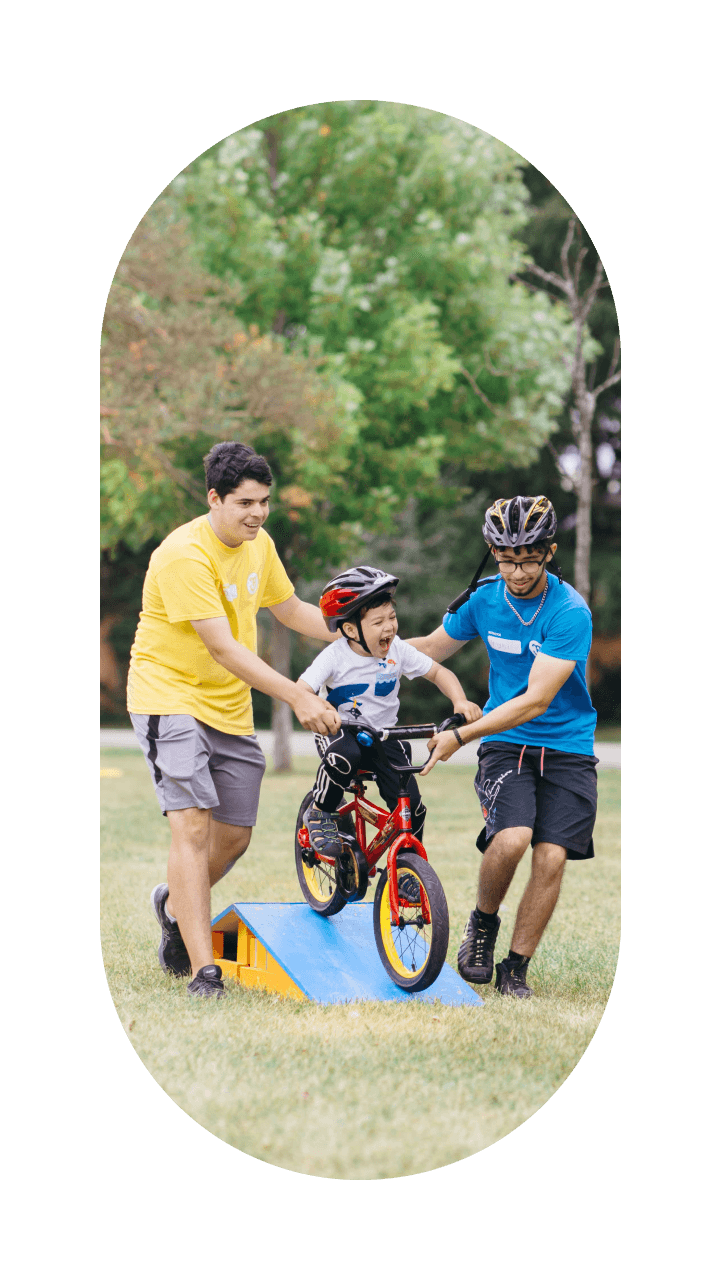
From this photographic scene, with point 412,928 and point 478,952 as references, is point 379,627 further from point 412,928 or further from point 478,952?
point 478,952

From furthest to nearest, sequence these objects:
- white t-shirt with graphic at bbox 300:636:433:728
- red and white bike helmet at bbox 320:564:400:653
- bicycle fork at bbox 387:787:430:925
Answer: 1. white t-shirt with graphic at bbox 300:636:433:728
2. red and white bike helmet at bbox 320:564:400:653
3. bicycle fork at bbox 387:787:430:925

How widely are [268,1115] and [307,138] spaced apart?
7719 mm

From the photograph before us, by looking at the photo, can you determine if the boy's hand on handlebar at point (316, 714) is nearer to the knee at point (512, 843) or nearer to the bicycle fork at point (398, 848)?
the bicycle fork at point (398, 848)

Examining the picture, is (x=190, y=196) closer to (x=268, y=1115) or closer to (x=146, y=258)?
(x=146, y=258)

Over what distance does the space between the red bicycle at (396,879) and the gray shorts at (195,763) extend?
34 centimetres

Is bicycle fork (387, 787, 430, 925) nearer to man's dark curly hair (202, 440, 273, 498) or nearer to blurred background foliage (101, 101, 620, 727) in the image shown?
man's dark curly hair (202, 440, 273, 498)

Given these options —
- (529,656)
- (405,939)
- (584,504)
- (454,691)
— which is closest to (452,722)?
(454,691)

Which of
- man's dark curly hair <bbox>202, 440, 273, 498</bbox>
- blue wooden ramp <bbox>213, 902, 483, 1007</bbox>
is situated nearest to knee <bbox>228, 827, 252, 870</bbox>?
blue wooden ramp <bbox>213, 902, 483, 1007</bbox>

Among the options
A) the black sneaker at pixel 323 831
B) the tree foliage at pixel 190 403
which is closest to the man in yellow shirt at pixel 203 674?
the black sneaker at pixel 323 831

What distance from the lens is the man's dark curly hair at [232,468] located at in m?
4.83

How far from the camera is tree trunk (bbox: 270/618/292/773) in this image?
28.9 ft

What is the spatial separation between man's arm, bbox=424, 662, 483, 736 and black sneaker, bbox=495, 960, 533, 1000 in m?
1.13

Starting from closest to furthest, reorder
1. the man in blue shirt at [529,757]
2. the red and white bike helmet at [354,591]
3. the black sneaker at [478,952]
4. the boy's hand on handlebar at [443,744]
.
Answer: the boy's hand on handlebar at [443,744]
the red and white bike helmet at [354,591]
the man in blue shirt at [529,757]
the black sneaker at [478,952]

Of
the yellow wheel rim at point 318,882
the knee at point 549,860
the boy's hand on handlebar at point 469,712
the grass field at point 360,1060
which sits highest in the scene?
the boy's hand on handlebar at point 469,712
